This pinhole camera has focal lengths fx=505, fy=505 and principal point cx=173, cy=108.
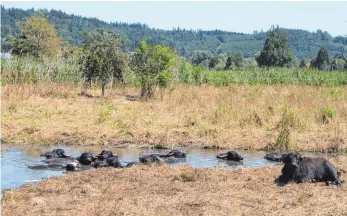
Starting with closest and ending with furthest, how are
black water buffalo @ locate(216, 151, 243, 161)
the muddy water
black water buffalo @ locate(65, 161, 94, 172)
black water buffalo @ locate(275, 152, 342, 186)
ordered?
black water buffalo @ locate(275, 152, 342, 186)
the muddy water
black water buffalo @ locate(65, 161, 94, 172)
black water buffalo @ locate(216, 151, 243, 161)

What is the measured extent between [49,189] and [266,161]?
6.55 meters

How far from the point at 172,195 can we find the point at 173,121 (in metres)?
9.68

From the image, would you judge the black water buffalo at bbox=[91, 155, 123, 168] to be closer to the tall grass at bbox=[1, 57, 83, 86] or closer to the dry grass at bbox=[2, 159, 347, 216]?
the dry grass at bbox=[2, 159, 347, 216]

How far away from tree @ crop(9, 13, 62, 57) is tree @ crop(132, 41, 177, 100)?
20.3 meters

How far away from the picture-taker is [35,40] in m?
52.1

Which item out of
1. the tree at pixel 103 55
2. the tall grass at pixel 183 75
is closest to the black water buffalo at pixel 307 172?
the tree at pixel 103 55

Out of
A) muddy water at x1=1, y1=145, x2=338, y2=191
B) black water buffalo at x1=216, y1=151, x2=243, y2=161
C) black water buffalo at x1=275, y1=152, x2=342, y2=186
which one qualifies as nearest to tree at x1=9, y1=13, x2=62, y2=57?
muddy water at x1=1, y1=145, x2=338, y2=191

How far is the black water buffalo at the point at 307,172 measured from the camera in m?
9.95

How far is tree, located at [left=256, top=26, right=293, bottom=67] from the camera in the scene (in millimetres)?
68875

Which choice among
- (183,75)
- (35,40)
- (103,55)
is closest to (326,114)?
(103,55)

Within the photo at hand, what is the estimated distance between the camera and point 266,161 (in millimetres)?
13922

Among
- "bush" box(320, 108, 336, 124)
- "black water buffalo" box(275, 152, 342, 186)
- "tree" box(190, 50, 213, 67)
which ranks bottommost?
"black water buffalo" box(275, 152, 342, 186)

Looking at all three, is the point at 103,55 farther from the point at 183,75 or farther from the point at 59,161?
the point at 59,161

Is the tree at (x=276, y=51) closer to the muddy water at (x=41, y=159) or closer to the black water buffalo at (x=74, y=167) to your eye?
the muddy water at (x=41, y=159)
